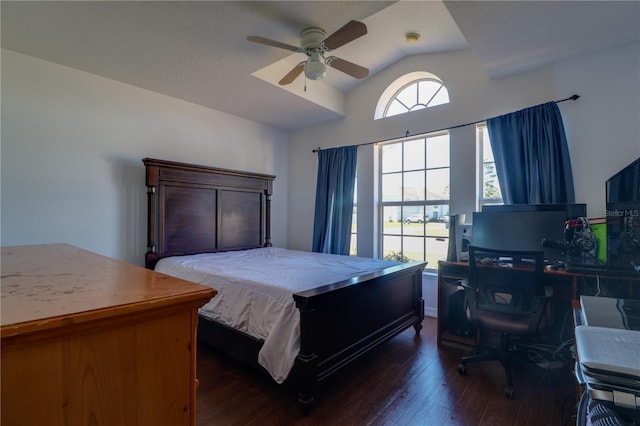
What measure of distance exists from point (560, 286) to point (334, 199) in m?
2.80

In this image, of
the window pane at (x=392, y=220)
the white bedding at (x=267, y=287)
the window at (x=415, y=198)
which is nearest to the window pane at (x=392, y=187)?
the window at (x=415, y=198)

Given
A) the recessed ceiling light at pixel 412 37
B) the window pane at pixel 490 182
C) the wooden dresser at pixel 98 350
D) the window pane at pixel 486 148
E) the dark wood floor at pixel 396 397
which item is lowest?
the dark wood floor at pixel 396 397

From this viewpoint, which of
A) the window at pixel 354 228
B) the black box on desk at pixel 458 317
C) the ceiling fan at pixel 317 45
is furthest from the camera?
the window at pixel 354 228

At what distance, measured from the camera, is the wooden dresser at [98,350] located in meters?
0.54

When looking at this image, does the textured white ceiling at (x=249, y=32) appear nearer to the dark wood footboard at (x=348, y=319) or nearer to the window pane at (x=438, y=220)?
the window pane at (x=438, y=220)

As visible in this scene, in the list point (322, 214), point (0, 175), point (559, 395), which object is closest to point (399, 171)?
point (322, 214)

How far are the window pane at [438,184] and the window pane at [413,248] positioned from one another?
592mm

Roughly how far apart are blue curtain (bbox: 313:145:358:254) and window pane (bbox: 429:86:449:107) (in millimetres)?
1168

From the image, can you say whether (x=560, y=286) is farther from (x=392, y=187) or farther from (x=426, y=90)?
(x=426, y=90)

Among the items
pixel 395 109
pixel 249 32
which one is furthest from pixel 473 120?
pixel 249 32

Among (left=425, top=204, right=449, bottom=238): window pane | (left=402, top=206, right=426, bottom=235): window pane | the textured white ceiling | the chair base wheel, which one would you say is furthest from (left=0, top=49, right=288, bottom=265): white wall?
the chair base wheel

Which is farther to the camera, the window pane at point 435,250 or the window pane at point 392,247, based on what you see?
the window pane at point 392,247

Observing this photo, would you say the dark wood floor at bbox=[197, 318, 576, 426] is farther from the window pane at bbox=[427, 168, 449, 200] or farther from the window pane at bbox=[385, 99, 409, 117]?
the window pane at bbox=[385, 99, 409, 117]

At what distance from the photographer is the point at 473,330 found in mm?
2770
